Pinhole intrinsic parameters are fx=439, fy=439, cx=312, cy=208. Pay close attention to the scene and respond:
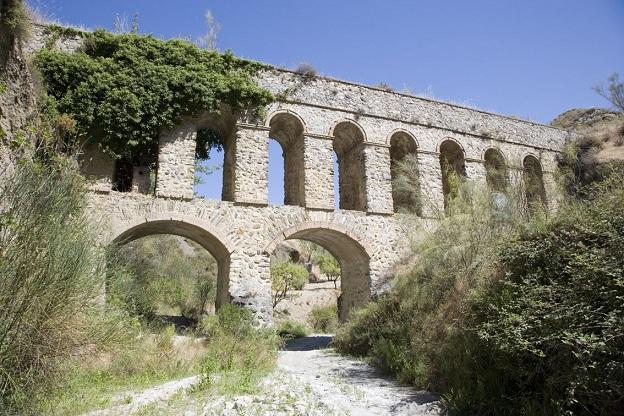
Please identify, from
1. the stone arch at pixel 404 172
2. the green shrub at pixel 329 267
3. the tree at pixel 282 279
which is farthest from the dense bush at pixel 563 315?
the green shrub at pixel 329 267

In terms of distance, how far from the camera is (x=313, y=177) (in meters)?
12.5

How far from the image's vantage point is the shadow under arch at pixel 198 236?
10703mm

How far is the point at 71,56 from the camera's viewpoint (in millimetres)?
10883

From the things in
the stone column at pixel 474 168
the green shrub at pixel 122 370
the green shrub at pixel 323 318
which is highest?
the stone column at pixel 474 168

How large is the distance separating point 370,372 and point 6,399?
593cm

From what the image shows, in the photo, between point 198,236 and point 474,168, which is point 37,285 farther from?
point 474,168

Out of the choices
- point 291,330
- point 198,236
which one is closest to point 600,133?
point 291,330

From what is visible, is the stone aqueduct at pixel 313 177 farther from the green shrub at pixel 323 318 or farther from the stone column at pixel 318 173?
the green shrub at pixel 323 318

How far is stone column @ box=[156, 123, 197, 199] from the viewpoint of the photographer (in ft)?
36.0

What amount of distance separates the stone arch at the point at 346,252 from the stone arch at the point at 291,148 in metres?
0.90

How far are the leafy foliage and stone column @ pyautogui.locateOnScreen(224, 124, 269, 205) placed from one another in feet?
2.62

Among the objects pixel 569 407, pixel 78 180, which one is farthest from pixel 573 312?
pixel 78 180

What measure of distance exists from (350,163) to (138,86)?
6.68 m

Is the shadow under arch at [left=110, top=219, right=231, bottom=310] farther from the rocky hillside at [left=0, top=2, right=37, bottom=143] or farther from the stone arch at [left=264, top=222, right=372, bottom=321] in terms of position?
the rocky hillside at [left=0, top=2, right=37, bottom=143]
